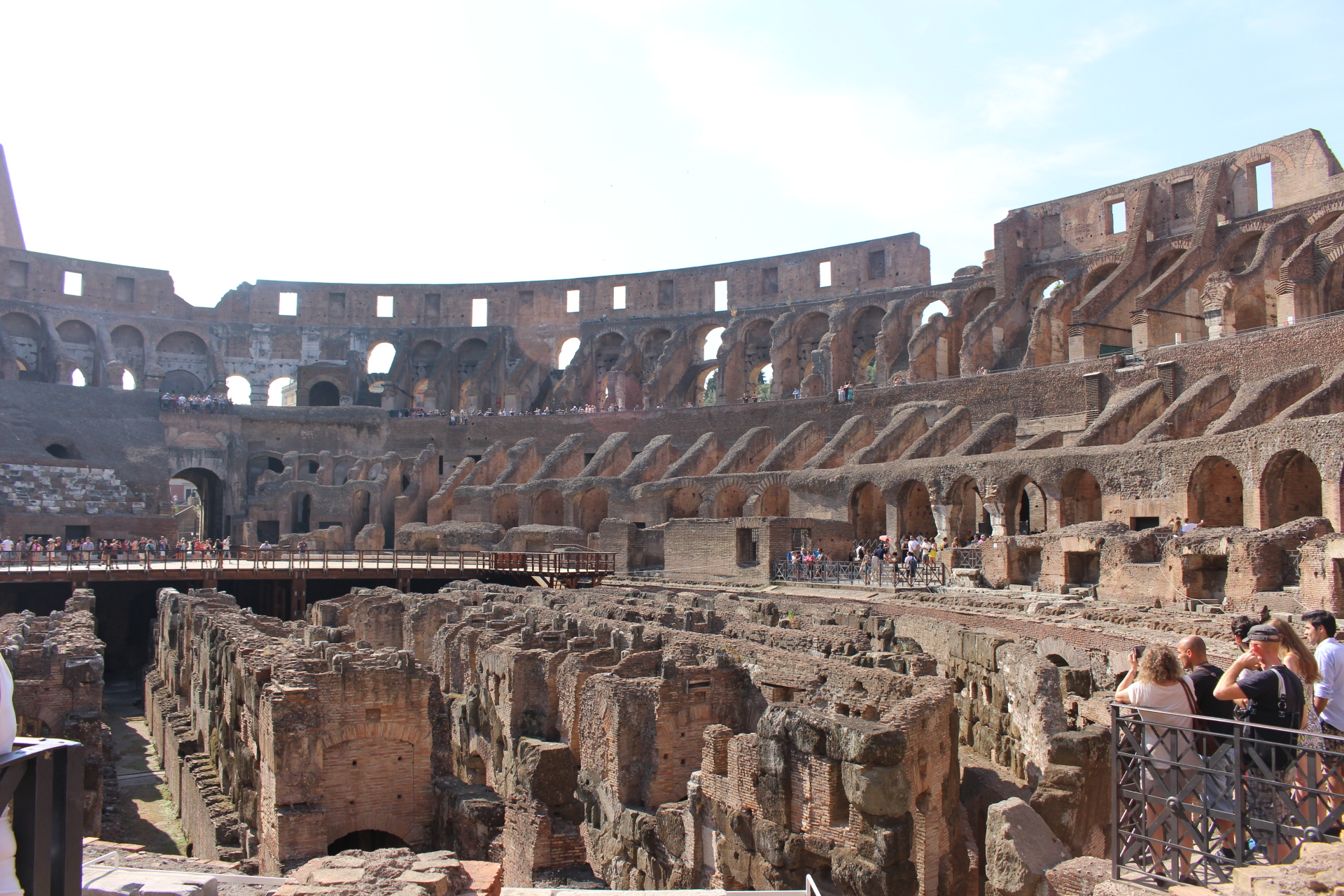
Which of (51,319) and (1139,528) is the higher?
(51,319)

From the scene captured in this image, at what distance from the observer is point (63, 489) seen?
38.7 meters

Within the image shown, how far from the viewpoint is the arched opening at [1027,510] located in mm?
A: 25734

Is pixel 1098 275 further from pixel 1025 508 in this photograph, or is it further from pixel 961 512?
pixel 961 512

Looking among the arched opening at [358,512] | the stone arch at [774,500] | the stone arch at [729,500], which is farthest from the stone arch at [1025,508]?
the arched opening at [358,512]

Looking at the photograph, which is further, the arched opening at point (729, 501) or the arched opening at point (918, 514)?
the arched opening at point (729, 501)

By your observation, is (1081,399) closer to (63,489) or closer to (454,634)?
(454,634)

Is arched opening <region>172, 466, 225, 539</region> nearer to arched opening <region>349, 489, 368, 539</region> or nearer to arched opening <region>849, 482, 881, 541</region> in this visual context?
arched opening <region>349, 489, 368, 539</region>

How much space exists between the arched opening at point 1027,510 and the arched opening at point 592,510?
15409 mm

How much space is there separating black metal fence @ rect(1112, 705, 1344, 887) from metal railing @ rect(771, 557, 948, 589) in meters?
16.8

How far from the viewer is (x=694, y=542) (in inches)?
1140

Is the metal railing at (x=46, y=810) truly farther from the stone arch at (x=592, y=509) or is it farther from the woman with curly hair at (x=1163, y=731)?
the stone arch at (x=592, y=509)

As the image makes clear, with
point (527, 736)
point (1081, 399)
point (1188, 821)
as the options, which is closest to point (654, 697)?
point (527, 736)

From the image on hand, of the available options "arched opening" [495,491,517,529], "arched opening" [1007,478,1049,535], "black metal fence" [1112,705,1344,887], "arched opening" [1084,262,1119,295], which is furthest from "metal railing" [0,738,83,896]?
"arched opening" [1084,262,1119,295]

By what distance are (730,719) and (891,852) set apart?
3.40 metres
